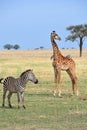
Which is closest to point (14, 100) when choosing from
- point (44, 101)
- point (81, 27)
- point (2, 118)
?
point (44, 101)

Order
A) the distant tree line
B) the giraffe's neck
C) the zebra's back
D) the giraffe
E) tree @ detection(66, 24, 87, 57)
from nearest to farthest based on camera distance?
the zebra's back, the giraffe, the giraffe's neck, tree @ detection(66, 24, 87, 57), the distant tree line

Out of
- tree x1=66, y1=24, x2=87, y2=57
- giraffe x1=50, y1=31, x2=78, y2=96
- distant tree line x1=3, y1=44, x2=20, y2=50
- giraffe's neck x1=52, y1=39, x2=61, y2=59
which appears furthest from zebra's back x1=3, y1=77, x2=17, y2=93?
distant tree line x1=3, y1=44, x2=20, y2=50

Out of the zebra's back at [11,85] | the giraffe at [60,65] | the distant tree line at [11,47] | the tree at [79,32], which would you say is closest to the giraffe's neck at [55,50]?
the giraffe at [60,65]

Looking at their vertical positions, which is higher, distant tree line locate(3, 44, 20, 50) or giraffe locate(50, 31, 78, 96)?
distant tree line locate(3, 44, 20, 50)

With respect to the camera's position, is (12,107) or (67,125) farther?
(12,107)

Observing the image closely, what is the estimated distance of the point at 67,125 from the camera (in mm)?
11195

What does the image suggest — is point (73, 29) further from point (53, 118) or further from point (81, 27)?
point (53, 118)

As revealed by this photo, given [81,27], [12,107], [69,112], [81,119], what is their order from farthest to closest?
1. [81,27]
2. [12,107]
3. [69,112]
4. [81,119]

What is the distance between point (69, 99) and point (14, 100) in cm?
198

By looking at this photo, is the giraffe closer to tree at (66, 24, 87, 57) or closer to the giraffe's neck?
the giraffe's neck

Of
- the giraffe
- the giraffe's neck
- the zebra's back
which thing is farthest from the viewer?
the giraffe's neck

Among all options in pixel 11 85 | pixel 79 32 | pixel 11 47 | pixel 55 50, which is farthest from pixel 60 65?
pixel 11 47

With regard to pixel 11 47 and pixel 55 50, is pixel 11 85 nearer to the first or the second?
pixel 55 50

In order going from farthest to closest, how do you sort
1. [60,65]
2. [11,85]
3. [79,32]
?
[79,32], [60,65], [11,85]
